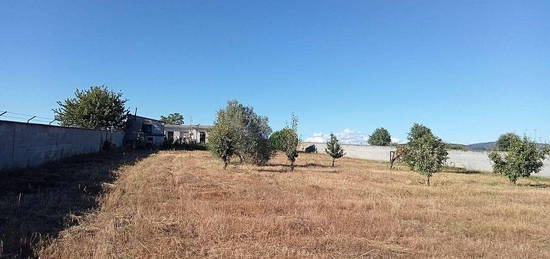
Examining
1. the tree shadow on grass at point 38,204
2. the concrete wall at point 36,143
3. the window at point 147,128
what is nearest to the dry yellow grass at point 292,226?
the tree shadow on grass at point 38,204

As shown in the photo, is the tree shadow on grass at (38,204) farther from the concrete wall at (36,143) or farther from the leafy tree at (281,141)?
the leafy tree at (281,141)

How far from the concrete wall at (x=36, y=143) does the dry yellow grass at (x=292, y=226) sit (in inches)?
201

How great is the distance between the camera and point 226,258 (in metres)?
7.00

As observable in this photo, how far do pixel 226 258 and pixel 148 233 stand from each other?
6.48 ft

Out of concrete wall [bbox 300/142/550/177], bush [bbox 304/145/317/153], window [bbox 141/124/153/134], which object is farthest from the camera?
bush [bbox 304/145/317/153]

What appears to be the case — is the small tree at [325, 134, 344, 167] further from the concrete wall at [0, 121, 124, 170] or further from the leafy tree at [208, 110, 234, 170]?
the concrete wall at [0, 121, 124, 170]

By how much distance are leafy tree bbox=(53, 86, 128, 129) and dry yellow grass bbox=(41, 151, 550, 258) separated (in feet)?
120

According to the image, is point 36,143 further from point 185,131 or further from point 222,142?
point 185,131

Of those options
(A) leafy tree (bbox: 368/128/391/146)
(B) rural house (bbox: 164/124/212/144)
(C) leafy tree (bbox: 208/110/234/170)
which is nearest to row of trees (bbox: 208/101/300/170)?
(C) leafy tree (bbox: 208/110/234/170)

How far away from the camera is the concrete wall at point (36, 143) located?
17.4 m

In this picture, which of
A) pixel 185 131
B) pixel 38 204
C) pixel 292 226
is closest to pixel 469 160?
pixel 292 226

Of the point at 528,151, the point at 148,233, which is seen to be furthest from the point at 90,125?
the point at 148,233

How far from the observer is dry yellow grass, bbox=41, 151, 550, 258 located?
7543mm

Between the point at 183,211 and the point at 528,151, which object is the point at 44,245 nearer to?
the point at 183,211
